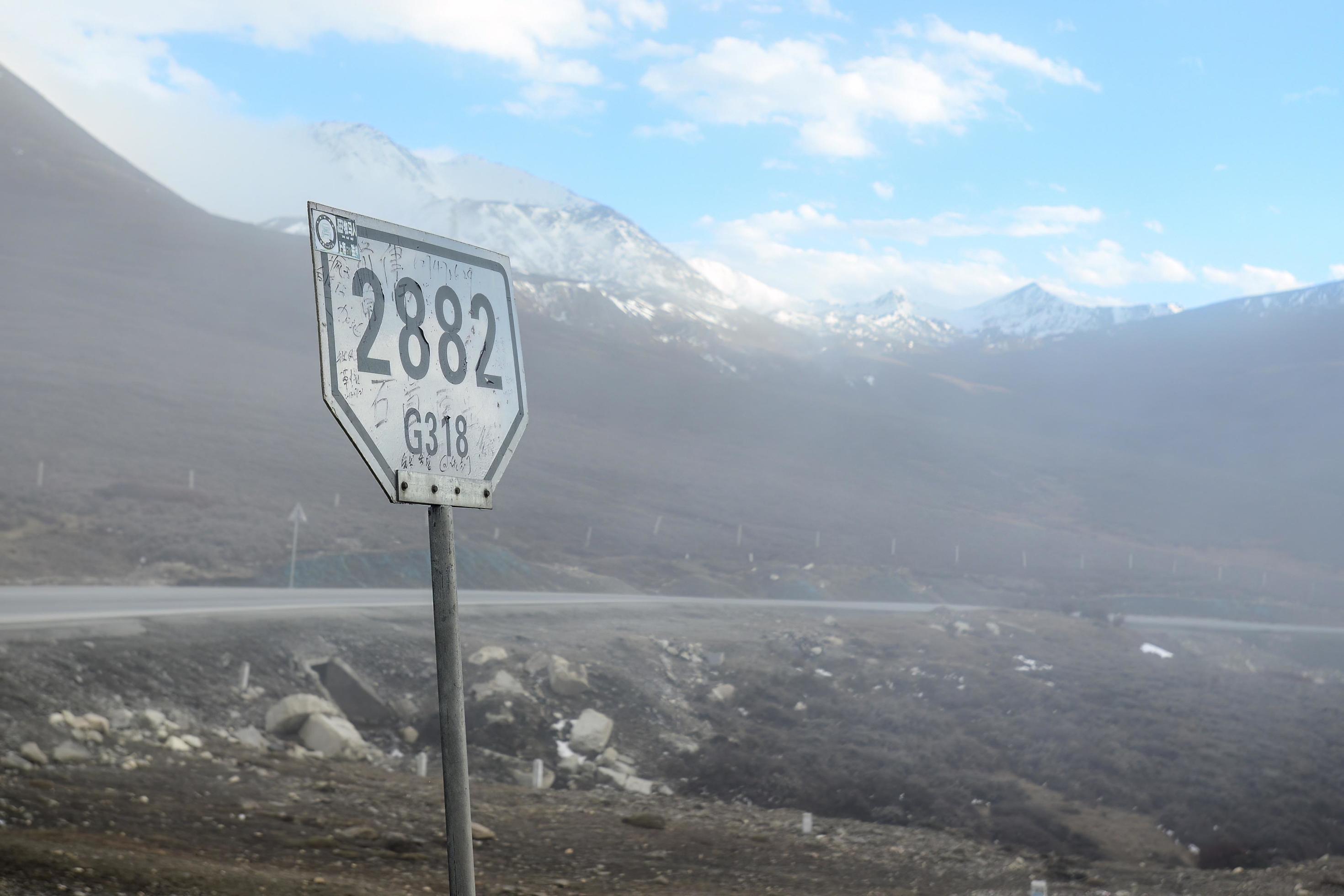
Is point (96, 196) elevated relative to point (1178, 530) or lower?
elevated

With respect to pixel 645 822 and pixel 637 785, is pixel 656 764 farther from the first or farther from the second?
pixel 645 822

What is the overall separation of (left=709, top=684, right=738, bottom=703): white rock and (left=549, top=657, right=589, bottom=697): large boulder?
3035 mm

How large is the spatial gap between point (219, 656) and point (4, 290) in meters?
66.9

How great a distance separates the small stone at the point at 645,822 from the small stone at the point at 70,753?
5.63m

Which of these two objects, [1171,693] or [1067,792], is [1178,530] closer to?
[1171,693]

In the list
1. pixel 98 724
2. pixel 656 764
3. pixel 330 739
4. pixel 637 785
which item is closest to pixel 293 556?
pixel 656 764

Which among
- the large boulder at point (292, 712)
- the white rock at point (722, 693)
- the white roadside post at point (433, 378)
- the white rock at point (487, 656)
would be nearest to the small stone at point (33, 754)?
the large boulder at point (292, 712)

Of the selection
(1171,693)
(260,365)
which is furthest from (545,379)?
(1171,693)

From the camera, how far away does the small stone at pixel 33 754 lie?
9227mm

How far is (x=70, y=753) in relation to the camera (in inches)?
379

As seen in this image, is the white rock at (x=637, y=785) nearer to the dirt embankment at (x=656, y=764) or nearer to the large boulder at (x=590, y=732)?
the dirt embankment at (x=656, y=764)

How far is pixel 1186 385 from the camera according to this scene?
154000 millimetres

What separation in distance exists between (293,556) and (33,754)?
1604 cm

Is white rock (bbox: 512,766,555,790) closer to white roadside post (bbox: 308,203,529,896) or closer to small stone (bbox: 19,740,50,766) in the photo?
small stone (bbox: 19,740,50,766)
